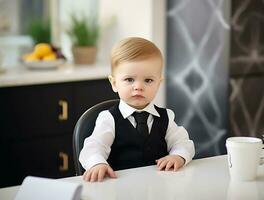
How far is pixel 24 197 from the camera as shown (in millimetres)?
1294

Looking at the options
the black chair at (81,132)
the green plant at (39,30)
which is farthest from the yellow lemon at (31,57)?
the black chair at (81,132)

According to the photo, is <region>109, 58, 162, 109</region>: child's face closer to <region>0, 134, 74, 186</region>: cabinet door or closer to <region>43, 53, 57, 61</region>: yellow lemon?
<region>0, 134, 74, 186</region>: cabinet door

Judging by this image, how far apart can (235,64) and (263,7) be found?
1.13 ft

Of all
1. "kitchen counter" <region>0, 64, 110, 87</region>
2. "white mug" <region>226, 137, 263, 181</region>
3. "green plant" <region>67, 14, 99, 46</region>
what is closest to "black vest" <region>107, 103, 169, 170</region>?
"white mug" <region>226, 137, 263, 181</region>

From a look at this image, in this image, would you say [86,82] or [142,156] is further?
[86,82]

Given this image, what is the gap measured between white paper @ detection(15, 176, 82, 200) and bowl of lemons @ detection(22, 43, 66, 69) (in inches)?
85.0

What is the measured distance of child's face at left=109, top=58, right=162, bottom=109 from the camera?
166 centimetres

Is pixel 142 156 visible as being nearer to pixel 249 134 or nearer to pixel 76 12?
pixel 249 134

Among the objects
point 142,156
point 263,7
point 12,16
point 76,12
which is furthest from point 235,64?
point 142,156

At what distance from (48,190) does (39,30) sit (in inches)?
99.4

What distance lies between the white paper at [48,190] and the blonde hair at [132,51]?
1.61ft

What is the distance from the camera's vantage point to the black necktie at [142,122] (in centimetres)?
173

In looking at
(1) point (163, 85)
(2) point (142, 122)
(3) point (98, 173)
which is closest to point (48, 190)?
(3) point (98, 173)

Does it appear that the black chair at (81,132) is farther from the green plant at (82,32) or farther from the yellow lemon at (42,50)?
the green plant at (82,32)
